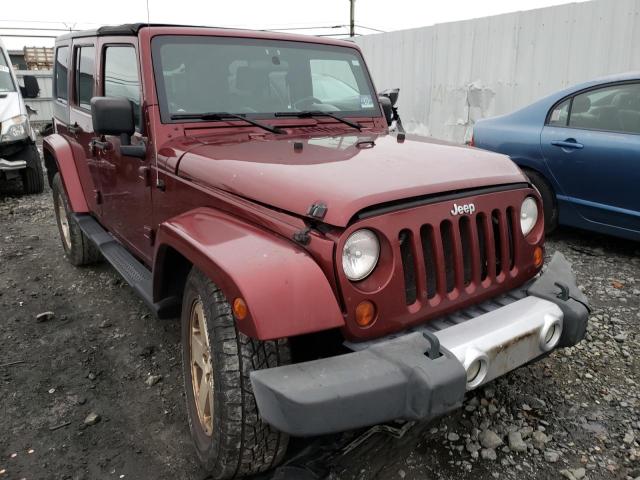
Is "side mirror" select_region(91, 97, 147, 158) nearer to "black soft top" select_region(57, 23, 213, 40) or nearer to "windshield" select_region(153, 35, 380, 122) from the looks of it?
"windshield" select_region(153, 35, 380, 122)

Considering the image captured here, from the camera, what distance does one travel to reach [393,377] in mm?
1656

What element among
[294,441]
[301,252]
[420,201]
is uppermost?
[420,201]

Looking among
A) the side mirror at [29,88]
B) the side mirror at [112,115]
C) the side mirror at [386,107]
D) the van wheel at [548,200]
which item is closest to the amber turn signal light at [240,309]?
the side mirror at [112,115]

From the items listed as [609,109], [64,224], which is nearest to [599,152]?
[609,109]

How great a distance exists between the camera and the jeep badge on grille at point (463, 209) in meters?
2.08

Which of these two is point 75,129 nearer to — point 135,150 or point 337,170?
point 135,150

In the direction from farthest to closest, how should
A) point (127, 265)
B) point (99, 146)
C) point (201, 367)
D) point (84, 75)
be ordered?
point (84, 75) < point (99, 146) < point (127, 265) < point (201, 367)

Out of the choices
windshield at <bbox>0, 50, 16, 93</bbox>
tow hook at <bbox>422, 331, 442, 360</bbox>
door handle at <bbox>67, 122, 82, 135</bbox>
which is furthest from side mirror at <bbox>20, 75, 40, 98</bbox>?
tow hook at <bbox>422, 331, 442, 360</bbox>

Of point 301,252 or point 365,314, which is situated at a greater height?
point 301,252

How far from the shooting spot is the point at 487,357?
1876 millimetres

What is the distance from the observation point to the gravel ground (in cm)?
227

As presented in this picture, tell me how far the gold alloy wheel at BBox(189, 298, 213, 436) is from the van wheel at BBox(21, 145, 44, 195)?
672 cm

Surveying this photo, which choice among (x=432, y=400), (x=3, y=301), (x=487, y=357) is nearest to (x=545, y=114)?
(x=487, y=357)

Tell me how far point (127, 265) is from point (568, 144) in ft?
12.3
